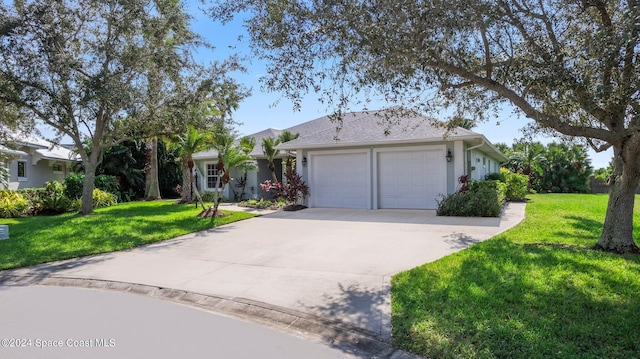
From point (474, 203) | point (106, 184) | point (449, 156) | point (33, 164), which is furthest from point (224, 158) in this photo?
point (33, 164)

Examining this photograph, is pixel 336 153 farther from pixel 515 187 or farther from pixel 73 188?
pixel 73 188

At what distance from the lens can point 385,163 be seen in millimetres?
15086

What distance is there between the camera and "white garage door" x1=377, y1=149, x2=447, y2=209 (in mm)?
14156

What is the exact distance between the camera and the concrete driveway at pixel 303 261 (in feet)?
16.6

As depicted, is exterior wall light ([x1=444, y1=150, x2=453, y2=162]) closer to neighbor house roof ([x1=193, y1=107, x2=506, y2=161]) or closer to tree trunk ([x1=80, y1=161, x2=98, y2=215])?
neighbor house roof ([x1=193, y1=107, x2=506, y2=161])

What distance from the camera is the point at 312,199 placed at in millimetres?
16562

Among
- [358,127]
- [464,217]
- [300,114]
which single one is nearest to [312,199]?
[358,127]

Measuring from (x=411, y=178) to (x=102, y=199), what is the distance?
1411cm

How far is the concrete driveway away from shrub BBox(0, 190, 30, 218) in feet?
30.2

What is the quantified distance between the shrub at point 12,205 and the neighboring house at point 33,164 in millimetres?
2474

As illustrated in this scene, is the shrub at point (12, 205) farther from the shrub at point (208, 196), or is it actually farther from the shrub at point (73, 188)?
the shrub at point (208, 196)

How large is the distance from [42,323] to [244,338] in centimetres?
235

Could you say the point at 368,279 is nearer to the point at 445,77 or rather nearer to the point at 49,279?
the point at 445,77

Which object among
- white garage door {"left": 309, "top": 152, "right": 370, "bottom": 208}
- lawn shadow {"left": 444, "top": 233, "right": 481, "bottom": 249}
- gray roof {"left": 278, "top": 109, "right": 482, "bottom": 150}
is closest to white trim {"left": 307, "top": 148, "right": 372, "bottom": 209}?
white garage door {"left": 309, "top": 152, "right": 370, "bottom": 208}
